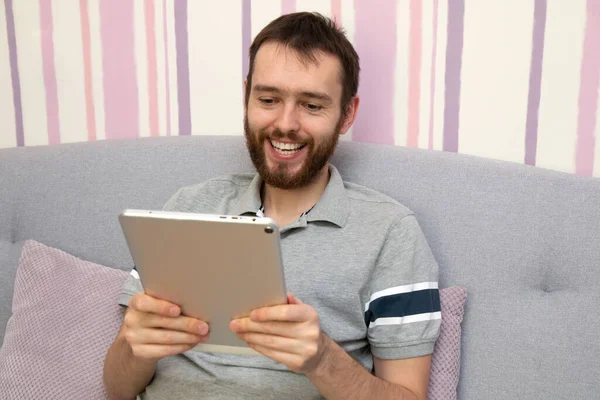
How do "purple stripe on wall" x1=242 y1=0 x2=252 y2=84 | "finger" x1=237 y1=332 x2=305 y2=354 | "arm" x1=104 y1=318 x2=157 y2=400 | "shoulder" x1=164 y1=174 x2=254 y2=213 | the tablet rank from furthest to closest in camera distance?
1. "purple stripe on wall" x1=242 y1=0 x2=252 y2=84
2. "shoulder" x1=164 y1=174 x2=254 y2=213
3. "arm" x1=104 y1=318 x2=157 y2=400
4. "finger" x1=237 y1=332 x2=305 y2=354
5. the tablet

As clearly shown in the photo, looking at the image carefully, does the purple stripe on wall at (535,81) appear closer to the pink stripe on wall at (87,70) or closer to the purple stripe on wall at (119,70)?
the purple stripe on wall at (119,70)

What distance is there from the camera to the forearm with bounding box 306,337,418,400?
3.34ft

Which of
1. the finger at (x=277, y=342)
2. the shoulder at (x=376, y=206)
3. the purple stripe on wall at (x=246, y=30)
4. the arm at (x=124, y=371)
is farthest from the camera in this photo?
the purple stripe on wall at (x=246, y=30)

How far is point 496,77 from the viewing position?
140 cm

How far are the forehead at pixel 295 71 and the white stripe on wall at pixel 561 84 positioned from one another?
1.47ft

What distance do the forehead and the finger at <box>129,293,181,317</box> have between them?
1.68ft

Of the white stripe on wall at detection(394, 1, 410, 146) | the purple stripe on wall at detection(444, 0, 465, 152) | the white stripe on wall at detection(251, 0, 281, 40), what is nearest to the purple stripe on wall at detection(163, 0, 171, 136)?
the white stripe on wall at detection(251, 0, 281, 40)

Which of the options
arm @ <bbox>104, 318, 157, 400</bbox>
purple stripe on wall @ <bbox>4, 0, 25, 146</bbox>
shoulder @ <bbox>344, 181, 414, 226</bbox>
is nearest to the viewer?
arm @ <bbox>104, 318, 157, 400</bbox>

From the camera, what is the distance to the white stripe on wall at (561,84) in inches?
52.7

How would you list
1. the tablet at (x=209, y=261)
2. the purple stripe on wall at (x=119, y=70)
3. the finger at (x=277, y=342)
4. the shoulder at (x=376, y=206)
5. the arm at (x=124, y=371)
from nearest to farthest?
1. the tablet at (x=209, y=261)
2. the finger at (x=277, y=342)
3. the arm at (x=124, y=371)
4. the shoulder at (x=376, y=206)
5. the purple stripe on wall at (x=119, y=70)

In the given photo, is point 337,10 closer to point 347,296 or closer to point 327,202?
point 327,202

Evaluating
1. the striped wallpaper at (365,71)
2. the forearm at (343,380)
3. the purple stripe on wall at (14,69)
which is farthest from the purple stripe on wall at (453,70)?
the purple stripe on wall at (14,69)

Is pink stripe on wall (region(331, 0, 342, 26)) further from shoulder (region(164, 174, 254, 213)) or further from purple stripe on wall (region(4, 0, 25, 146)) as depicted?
purple stripe on wall (region(4, 0, 25, 146))

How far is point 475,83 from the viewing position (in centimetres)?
142
